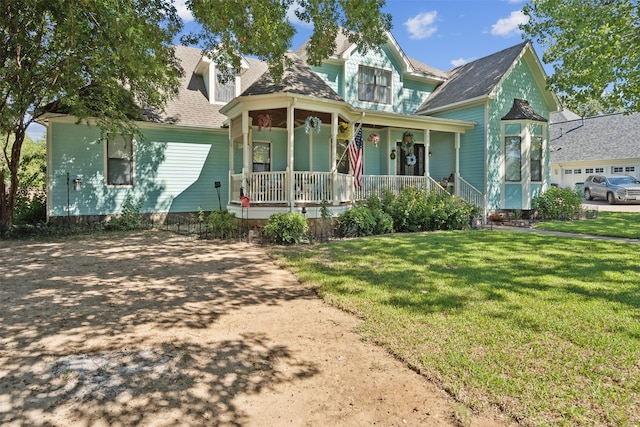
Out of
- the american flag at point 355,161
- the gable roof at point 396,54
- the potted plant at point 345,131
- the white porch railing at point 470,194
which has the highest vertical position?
the gable roof at point 396,54

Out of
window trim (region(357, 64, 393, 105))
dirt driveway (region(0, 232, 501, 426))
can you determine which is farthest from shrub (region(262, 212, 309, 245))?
window trim (region(357, 64, 393, 105))

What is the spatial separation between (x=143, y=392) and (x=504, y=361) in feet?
9.14

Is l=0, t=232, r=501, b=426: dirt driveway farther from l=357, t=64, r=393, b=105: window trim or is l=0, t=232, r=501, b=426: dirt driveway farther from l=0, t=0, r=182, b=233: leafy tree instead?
l=357, t=64, r=393, b=105: window trim

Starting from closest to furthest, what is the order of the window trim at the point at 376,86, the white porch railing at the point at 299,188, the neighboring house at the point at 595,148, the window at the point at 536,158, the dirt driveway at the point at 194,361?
the dirt driveway at the point at 194,361, the white porch railing at the point at 299,188, the window at the point at 536,158, the window trim at the point at 376,86, the neighboring house at the point at 595,148

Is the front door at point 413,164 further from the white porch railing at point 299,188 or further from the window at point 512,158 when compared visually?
the white porch railing at point 299,188

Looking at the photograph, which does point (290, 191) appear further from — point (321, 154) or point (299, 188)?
point (321, 154)

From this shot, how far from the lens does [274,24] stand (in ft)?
24.5

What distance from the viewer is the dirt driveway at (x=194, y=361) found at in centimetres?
249

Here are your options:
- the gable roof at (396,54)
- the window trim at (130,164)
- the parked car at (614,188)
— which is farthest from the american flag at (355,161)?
the parked car at (614,188)

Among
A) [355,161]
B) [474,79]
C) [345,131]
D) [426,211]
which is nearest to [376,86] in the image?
[474,79]

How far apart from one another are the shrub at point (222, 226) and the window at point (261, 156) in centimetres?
490

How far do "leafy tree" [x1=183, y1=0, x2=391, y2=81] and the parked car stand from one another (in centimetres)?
2048

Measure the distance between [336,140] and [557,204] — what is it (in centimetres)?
913

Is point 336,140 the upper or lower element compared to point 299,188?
upper
